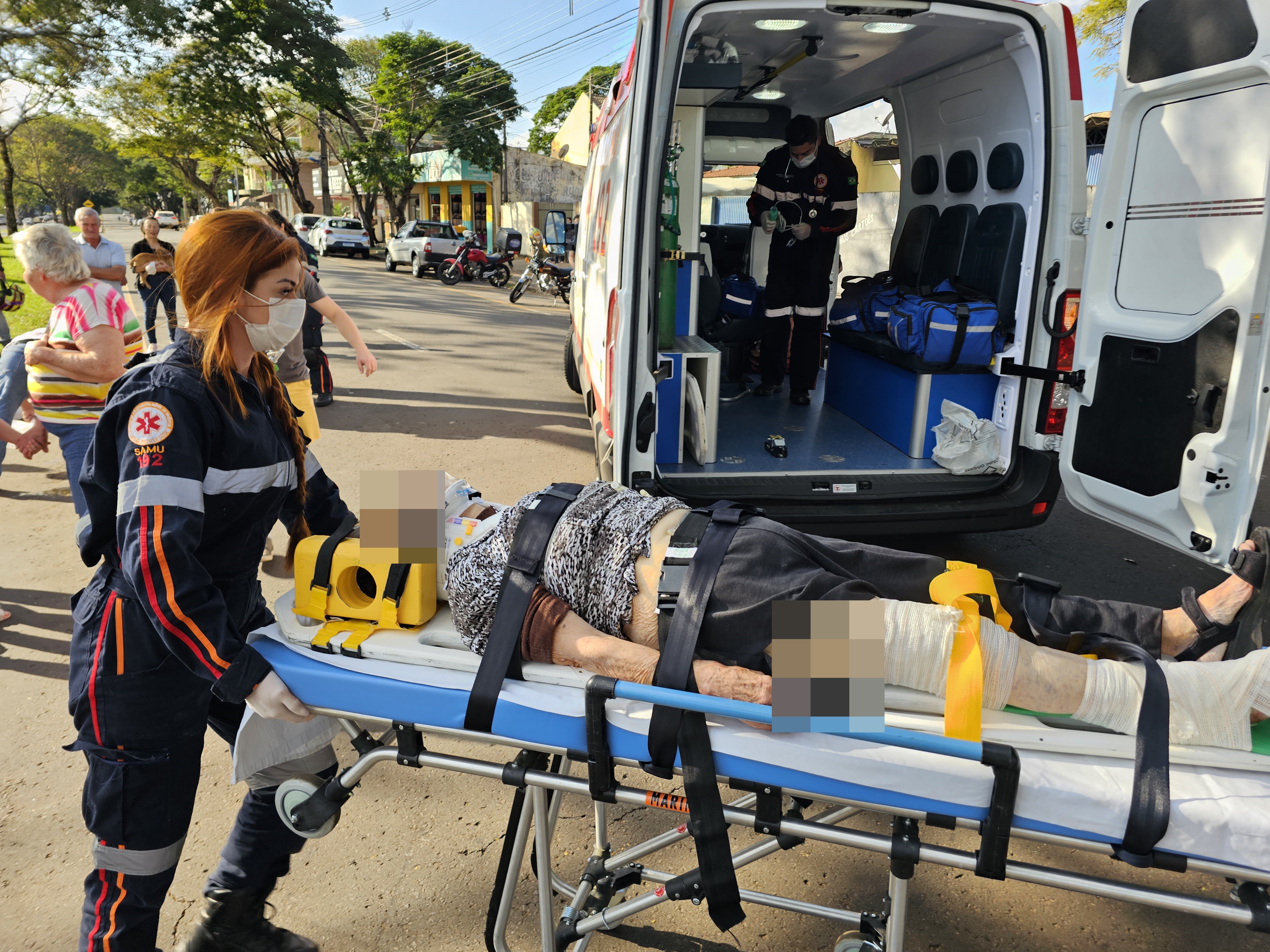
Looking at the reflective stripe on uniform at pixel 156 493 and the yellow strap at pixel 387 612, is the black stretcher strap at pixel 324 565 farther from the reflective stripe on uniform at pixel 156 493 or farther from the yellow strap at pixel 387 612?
the reflective stripe on uniform at pixel 156 493

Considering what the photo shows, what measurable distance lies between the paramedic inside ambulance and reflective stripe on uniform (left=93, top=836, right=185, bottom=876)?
502 cm

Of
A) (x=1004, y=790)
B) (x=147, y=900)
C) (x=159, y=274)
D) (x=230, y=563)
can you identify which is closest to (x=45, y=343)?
(x=230, y=563)

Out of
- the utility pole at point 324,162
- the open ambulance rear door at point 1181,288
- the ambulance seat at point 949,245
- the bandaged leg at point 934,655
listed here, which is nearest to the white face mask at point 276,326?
the bandaged leg at point 934,655

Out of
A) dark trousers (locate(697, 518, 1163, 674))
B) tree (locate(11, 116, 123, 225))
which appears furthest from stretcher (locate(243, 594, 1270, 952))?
tree (locate(11, 116, 123, 225))

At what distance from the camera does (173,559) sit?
65.6 inches

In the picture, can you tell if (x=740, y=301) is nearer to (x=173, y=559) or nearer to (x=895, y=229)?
(x=895, y=229)

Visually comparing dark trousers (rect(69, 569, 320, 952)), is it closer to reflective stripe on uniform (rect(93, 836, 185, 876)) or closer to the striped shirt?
reflective stripe on uniform (rect(93, 836, 185, 876))

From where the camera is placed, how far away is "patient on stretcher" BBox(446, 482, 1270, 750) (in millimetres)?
1876

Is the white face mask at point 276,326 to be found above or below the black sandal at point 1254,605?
above

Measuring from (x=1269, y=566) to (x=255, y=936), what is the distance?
2800mm

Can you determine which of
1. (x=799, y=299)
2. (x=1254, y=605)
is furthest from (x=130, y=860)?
(x=799, y=299)

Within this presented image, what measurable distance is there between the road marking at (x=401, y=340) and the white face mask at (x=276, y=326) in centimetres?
1014

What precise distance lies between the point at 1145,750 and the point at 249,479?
203 cm

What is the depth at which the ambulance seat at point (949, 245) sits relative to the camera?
198 inches
